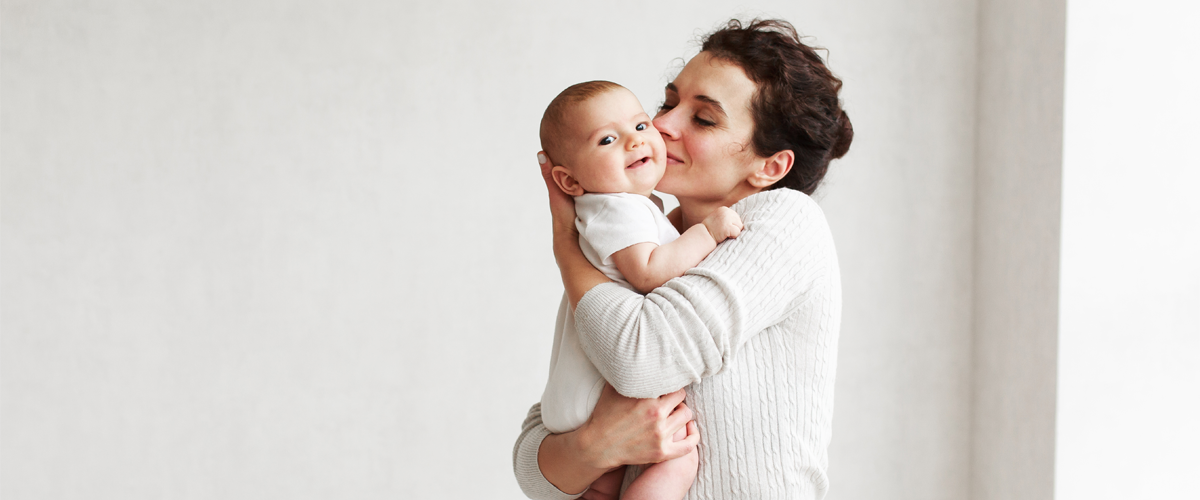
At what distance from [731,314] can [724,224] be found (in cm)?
15

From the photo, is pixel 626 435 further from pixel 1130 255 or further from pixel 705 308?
pixel 1130 255

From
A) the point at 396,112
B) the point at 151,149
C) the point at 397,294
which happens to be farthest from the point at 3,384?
the point at 396,112

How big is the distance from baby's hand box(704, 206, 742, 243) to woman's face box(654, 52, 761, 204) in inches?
6.3

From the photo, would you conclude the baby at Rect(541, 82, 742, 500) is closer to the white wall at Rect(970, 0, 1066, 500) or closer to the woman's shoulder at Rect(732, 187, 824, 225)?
the woman's shoulder at Rect(732, 187, 824, 225)

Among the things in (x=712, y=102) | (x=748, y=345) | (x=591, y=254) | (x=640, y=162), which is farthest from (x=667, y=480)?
(x=712, y=102)

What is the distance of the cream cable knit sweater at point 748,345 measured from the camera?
1.08 metres

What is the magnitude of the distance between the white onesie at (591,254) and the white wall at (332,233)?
4.11 ft

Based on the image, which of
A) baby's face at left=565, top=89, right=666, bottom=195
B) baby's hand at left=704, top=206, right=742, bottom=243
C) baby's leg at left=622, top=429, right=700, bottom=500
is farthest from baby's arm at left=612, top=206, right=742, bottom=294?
baby's leg at left=622, top=429, right=700, bottom=500

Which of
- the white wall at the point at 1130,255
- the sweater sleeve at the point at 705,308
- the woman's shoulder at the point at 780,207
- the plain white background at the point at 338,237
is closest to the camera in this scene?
the sweater sleeve at the point at 705,308

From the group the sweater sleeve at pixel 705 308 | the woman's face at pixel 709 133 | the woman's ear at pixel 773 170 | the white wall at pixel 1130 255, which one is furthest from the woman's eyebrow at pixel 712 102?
the white wall at pixel 1130 255

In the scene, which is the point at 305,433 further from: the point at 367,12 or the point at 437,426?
the point at 367,12

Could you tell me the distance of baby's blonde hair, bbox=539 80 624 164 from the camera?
1.23 metres

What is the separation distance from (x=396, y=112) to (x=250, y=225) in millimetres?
570

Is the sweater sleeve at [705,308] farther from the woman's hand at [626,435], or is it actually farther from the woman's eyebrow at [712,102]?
the woman's eyebrow at [712,102]
